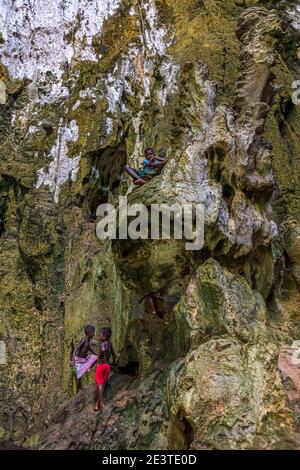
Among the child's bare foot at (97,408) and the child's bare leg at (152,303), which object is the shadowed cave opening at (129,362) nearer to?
the child's bare leg at (152,303)

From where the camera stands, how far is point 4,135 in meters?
20.5

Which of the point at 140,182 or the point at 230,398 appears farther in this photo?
the point at 140,182

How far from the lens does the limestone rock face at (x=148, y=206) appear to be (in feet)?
27.0

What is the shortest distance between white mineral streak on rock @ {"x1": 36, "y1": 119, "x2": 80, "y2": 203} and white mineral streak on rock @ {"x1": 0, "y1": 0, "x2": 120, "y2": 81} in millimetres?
3249

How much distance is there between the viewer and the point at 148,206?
9.41 meters

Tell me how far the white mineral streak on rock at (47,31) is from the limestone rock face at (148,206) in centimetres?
7

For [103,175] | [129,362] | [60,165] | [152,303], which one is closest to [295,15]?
[103,175]

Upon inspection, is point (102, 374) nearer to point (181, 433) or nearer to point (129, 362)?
point (129, 362)

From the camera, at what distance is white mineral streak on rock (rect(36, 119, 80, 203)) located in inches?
761

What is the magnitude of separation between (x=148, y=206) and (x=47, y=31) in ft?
53.8

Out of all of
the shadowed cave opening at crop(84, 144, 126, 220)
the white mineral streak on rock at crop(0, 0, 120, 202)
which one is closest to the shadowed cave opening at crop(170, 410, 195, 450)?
the shadowed cave opening at crop(84, 144, 126, 220)

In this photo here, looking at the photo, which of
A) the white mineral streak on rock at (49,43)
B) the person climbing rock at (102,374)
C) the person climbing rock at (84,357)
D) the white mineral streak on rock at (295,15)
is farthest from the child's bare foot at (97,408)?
the white mineral streak on rock at (295,15)

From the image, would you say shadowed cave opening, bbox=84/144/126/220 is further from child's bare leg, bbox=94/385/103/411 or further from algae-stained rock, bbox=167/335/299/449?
algae-stained rock, bbox=167/335/299/449
